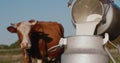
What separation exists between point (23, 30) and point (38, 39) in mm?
1048

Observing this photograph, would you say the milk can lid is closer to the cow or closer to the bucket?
the bucket

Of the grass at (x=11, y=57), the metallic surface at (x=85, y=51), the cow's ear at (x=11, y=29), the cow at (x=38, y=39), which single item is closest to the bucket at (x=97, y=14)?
the metallic surface at (x=85, y=51)

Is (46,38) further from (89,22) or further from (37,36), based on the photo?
(89,22)

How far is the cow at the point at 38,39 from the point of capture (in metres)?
7.52

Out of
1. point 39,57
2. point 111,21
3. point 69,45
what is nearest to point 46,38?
point 39,57

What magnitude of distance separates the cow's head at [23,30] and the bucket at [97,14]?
241 centimetres

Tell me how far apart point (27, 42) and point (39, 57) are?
1.60 m

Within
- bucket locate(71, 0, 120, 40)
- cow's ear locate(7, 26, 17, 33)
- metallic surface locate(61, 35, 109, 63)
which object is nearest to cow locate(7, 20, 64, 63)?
cow's ear locate(7, 26, 17, 33)

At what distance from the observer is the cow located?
752 cm

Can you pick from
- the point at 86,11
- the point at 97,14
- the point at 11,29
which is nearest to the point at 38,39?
the point at 11,29

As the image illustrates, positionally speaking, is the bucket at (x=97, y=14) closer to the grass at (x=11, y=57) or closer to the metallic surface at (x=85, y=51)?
the metallic surface at (x=85, y=51)

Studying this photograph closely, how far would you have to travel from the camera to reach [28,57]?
8.06 meters

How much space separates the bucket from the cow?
73.0 inches

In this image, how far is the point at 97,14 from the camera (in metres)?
4.79
